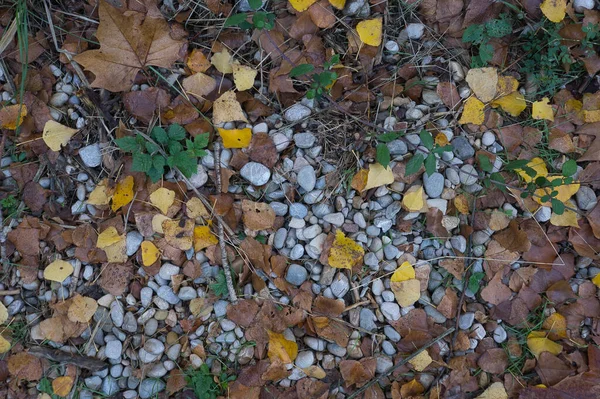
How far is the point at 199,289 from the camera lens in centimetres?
186

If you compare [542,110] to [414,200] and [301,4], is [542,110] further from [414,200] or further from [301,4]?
[301,4]

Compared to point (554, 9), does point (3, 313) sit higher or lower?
lower

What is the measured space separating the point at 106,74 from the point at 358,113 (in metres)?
0.88

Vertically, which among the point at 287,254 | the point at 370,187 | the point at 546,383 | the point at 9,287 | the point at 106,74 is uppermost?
the point at 106,74

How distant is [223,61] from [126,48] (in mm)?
332

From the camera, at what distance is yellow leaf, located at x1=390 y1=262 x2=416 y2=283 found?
5.99ft

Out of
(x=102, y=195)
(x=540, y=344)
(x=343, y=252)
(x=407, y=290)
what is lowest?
(x=540, y=344)

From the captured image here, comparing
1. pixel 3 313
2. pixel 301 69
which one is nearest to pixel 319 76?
pixel 301 69

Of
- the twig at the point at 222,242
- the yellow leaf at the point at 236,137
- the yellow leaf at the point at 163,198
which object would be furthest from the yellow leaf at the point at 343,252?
the yellow leaf at the point at 163,198

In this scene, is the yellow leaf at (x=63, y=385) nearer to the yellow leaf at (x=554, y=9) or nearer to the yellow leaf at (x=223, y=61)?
the yellow leaf at (x=223, y=61)

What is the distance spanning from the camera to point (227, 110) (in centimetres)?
186

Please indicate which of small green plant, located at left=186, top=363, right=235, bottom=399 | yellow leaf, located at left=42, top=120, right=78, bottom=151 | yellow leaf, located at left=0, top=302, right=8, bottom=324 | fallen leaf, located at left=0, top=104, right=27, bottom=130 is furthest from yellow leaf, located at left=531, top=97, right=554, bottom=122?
yellow leaf, located at left=0, top=302, right=8, bottom=324

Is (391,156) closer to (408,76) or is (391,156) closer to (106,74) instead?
(408,76)

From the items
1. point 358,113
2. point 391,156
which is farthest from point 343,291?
point 358,113
